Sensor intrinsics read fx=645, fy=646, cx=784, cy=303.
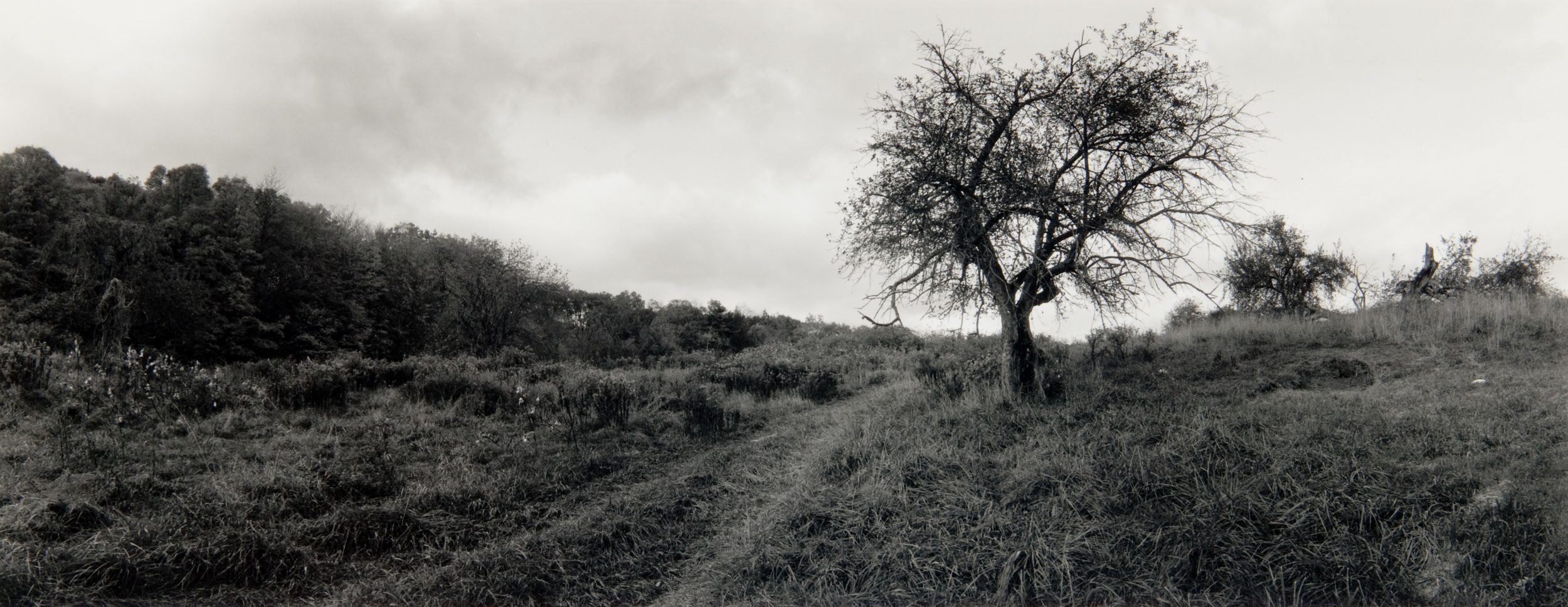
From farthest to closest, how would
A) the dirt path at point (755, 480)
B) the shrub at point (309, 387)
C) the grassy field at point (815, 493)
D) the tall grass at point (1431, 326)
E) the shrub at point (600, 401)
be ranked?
the tall grass at point (1431, 326)
the shrub at point (309, 387)
the shrub at point (600, 401)
the dirt path at point (755, 480)
the grassy field at point (815, 493)

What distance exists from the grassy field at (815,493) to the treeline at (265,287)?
26.7 feet

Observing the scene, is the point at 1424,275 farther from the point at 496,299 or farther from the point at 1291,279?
the point at 496,299

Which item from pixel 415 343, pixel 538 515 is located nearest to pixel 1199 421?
pixel 538 515

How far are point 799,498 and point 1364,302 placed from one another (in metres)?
23.8

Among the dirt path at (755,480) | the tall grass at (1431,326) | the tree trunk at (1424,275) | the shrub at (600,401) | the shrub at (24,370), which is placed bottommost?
the dirt path at (755,480)

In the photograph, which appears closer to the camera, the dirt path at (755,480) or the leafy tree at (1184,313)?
the dirt path at (755,480)

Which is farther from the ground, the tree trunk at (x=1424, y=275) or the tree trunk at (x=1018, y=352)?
the tree trunk at (x=1424, y=275)

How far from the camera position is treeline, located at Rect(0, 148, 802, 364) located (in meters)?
18.7

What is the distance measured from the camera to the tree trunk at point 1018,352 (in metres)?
9.23

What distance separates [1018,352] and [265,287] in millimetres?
30159

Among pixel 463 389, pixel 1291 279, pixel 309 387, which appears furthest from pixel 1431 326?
pixel 309 387

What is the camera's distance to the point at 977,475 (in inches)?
222

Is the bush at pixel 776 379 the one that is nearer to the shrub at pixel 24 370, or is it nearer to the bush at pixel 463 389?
the bush at pixel 463 389

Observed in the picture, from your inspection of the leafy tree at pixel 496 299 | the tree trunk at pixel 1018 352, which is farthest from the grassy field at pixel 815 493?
the leafy tree at pixel 496 299
